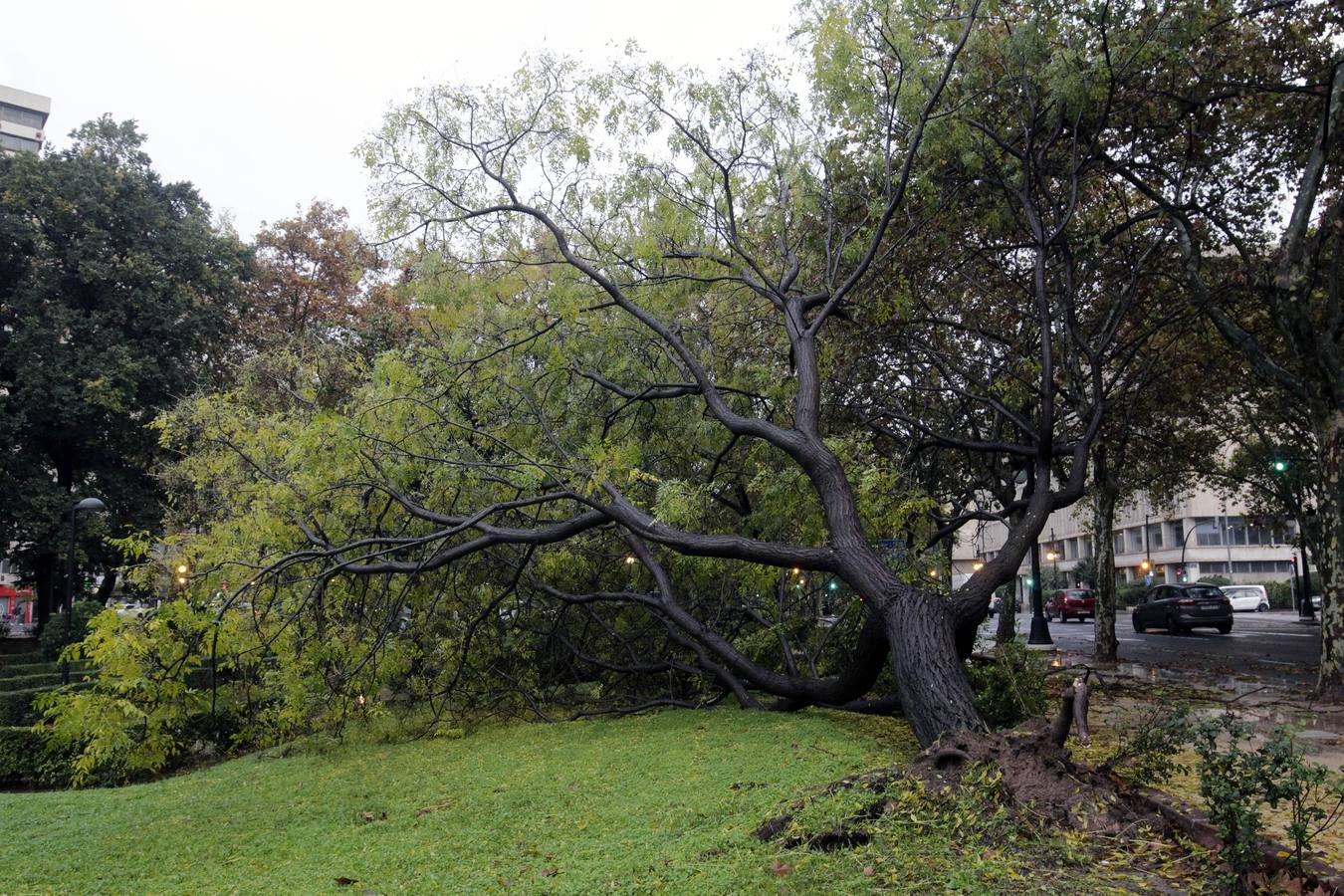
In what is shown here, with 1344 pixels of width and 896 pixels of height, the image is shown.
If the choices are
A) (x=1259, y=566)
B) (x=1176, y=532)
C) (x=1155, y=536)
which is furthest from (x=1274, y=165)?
(x=1259, y=566)

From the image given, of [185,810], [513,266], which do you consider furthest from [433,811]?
[513,266]

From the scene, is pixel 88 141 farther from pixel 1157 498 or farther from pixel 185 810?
pixel 1157 498

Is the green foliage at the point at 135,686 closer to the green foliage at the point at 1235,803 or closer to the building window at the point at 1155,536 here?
the green foliage at the point at 1235,803

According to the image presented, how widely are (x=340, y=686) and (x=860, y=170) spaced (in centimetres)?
867

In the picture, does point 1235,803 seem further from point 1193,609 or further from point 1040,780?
point 1193,609

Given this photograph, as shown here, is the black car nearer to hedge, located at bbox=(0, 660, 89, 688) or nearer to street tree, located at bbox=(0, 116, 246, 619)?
hedge, located at bbox=(0, 660, 89, 688)

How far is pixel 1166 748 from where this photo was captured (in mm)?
5051

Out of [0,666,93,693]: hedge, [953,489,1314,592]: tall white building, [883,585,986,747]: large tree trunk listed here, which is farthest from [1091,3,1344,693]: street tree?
[953,489,1314,592]: tall white building

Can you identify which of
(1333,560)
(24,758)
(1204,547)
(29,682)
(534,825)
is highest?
(1204,547)

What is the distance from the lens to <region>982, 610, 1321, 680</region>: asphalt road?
54.5 feet

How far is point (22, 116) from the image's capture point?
65312 millimetres

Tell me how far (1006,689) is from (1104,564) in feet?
42.3

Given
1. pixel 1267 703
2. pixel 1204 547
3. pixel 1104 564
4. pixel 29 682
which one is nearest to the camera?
pixel 1267 703

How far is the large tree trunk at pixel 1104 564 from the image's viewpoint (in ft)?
60.9
